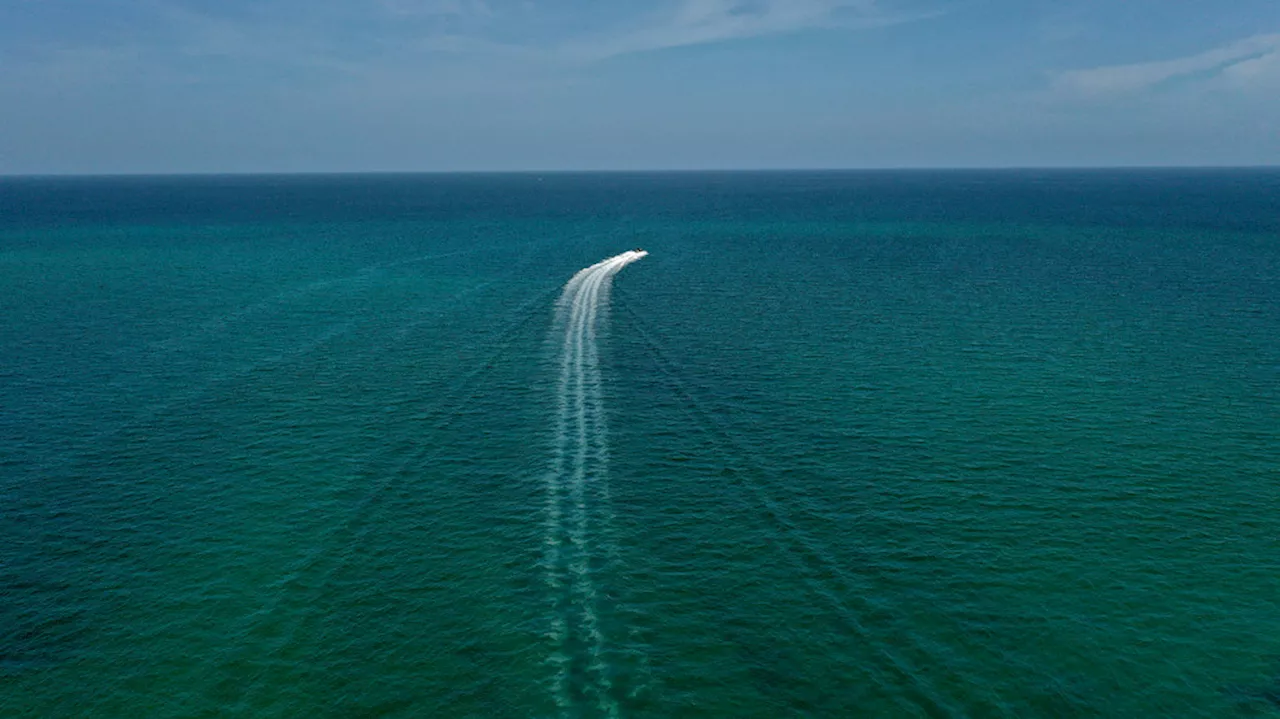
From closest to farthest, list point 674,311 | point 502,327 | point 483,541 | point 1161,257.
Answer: point 483,541 → point 502,327 → point 674,311 → point 1161,257

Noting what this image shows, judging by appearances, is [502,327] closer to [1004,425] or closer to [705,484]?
[705,484]

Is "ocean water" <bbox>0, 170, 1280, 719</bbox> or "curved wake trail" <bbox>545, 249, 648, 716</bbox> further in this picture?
"curved wake trail" <bbox>545, 249, 648, 716</bbox>

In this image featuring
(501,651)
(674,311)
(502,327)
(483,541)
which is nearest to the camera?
(501,651)

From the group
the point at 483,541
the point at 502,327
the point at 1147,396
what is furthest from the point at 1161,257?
the point at 483,541

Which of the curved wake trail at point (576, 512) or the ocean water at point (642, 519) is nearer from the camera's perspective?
the ocean water at point (642, 519)

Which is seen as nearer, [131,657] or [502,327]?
[131,657]
